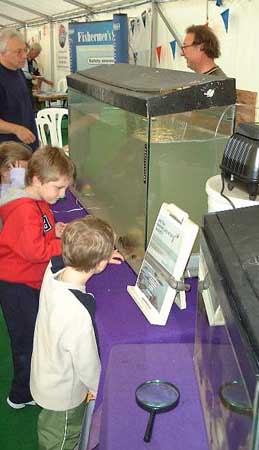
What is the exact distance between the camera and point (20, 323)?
1521mm

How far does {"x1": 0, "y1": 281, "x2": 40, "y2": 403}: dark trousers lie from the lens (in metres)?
1.46

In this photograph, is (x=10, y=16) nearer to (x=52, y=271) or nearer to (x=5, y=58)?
(x=5, y=58)

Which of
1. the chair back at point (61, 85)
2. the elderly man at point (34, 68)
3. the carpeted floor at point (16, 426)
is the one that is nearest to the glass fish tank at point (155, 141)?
the carpeted floor at point (16, 426)

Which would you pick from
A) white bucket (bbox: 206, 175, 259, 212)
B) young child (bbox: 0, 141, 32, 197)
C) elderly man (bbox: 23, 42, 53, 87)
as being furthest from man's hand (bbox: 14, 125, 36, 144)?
elderly man (bbox: 23, 42, 53, 87)

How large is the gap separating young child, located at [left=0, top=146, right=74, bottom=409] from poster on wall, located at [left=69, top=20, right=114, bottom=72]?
452cm

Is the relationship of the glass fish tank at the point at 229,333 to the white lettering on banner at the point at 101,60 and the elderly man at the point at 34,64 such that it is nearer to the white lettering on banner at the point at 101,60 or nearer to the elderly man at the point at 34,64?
the white lettering on banner at the point at 101,60

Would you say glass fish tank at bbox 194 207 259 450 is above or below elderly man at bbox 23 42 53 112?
below

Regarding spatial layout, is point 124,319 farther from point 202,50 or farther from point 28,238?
point 202,50

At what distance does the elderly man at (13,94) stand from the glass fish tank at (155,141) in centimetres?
86

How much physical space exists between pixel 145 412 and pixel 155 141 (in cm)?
71

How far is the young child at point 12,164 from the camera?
152cm

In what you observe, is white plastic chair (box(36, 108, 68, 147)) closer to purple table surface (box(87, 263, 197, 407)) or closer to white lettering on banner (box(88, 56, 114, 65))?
white lettering on banner (box(88, 56, 114, 65))

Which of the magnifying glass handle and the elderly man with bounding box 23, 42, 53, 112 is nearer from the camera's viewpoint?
the magnifying glass handle

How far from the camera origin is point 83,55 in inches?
255
